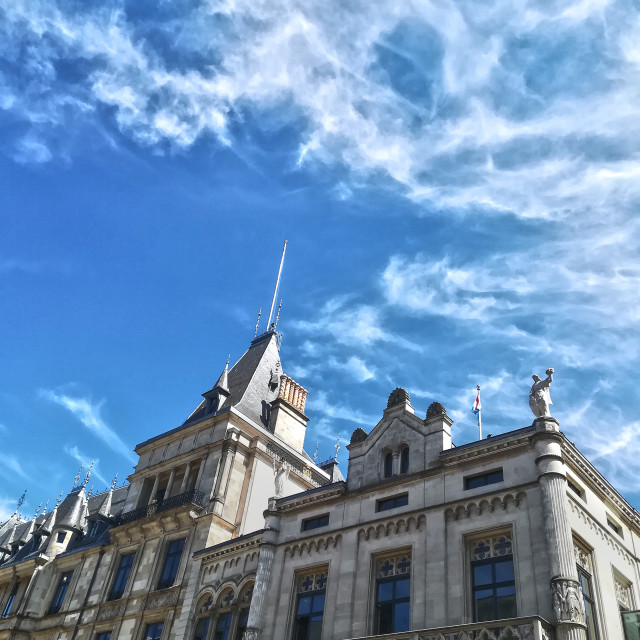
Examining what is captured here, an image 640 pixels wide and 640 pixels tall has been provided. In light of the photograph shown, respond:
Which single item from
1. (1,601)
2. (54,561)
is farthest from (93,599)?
(1,601)

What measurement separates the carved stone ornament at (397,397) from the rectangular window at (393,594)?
629 cm

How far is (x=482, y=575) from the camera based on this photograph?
21.8 m

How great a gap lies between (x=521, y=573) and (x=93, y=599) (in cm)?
2514

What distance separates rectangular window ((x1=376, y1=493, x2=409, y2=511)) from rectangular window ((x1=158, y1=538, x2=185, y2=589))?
41.4 feet

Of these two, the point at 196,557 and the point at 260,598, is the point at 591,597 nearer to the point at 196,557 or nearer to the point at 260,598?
the point at 260,598

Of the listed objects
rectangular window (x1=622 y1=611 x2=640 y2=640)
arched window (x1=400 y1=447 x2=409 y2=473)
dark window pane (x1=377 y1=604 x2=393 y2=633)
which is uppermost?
arched window (x1=400 y1=447 x2=409 y2=473)

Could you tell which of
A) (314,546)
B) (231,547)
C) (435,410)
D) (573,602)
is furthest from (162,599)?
(573,602)

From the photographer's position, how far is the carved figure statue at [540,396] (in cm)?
2338

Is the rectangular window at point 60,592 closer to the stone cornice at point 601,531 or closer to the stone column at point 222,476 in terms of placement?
the stone column at point 222,476

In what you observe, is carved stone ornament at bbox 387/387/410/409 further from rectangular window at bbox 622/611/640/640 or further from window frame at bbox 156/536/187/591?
window frame at bbox 156/536/187/591

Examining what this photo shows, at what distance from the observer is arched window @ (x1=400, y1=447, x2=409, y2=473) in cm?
2648

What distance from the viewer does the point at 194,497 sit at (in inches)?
1398

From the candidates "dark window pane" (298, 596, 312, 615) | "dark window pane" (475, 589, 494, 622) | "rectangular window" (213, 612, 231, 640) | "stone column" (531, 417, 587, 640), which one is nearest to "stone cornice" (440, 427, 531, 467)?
"stone column" (531, 417, 587, 640)

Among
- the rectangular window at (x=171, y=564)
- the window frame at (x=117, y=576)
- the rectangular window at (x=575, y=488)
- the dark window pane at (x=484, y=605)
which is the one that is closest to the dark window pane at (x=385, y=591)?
the dark window pane at (x=484, y=605)
